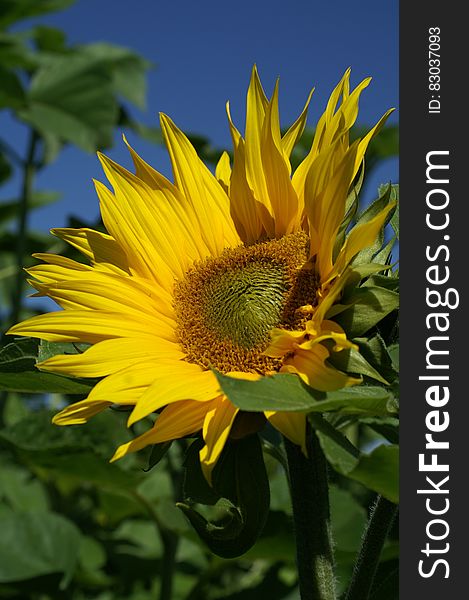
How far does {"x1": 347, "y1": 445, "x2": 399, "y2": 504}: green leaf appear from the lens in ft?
2.72

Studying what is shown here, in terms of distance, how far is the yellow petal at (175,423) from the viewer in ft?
3.36

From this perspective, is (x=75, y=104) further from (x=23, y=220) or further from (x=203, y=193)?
(x=203, y=193)

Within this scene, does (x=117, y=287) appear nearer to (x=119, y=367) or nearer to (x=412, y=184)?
(x=119, y=367)

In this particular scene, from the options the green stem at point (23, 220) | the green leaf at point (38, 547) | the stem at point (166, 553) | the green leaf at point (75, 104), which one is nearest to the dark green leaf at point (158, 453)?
the stem at point (166, 553)

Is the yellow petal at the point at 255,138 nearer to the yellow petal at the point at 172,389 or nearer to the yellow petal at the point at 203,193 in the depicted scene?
the yellow petal at the point at 203,193

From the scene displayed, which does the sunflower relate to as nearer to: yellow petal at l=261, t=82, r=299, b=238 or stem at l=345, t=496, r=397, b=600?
yellow petal at l=261, t=82, r=299, b=238

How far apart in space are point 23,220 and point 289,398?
7.95 ft

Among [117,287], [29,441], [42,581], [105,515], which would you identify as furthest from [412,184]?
[105,515]

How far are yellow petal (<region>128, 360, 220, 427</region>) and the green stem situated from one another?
5.59 feet

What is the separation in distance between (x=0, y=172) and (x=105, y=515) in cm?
190

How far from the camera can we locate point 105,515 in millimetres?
2729

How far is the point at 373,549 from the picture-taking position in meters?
1.09

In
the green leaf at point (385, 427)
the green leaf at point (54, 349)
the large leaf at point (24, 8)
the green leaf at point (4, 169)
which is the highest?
the large leaf at point (24, 8)

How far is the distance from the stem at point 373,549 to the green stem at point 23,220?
6.06 feet
